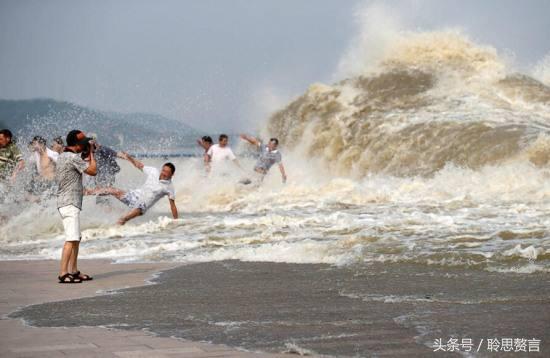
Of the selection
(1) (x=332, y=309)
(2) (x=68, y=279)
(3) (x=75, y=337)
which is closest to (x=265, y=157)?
(2) (x=68, y=279)

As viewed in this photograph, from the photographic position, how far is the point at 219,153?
2130 cm

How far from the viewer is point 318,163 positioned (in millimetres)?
29609

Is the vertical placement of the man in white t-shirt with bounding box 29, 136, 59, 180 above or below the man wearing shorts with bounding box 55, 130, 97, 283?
above

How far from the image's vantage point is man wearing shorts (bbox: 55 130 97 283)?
29.2ft

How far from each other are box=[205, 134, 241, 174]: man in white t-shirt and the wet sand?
12.2 meters

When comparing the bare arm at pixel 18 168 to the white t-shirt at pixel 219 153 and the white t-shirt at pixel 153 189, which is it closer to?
the white t-shirt at pixel 153 189

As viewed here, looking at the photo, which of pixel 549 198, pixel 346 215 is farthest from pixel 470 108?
pixel 346 215

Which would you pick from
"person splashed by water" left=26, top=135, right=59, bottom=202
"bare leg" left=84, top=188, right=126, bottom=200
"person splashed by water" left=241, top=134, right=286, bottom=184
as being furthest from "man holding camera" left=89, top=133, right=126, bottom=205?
"person splashed by water" left=241, top=134, right=286, bottom=184

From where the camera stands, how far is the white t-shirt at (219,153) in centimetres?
2125

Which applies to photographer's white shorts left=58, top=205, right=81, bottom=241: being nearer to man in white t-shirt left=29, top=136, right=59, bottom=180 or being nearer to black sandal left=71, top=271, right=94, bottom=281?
black sandal left=71, top=271, right=94, bottom=281

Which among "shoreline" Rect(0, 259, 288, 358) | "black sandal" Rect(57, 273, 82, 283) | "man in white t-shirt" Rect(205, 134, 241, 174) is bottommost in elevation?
"shoreline" Rect(0, 259, 288, 358)

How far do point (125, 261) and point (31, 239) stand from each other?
3.91m

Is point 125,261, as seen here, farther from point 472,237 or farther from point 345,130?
point 345,130

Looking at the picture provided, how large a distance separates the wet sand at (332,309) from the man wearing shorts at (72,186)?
100 cm
